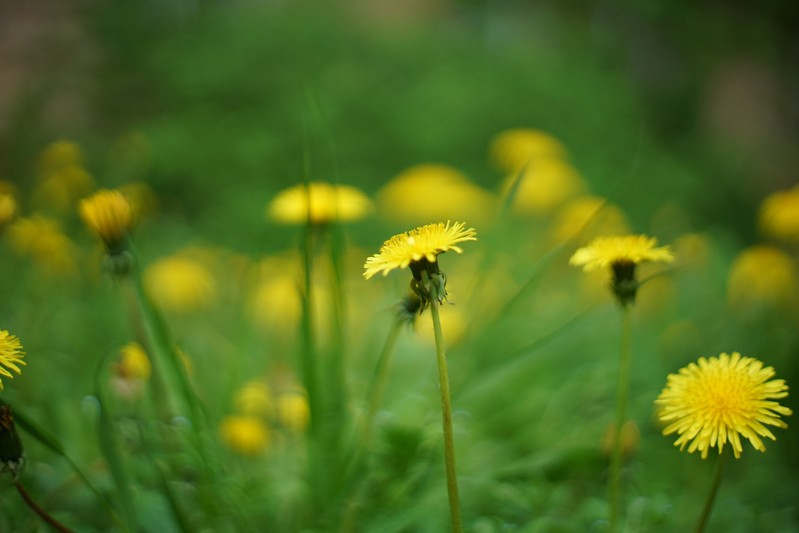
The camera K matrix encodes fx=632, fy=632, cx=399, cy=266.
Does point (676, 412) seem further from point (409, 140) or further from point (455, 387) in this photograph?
point (409, 140)

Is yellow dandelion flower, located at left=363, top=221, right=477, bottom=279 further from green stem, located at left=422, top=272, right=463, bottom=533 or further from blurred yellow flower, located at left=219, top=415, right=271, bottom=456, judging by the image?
blurred yellow flower, located at left=219, top=415, right=271, bottom=456

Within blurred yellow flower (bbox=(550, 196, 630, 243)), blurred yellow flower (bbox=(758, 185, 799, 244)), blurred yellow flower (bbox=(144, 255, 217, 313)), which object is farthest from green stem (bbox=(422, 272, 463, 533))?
blurred yellow flower (bbox=(144, 255, 217, 313))

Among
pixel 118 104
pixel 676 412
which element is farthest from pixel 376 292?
pixel 118 104

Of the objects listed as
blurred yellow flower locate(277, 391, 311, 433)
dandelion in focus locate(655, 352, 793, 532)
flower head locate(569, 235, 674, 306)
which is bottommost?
dandelion in focus locate(655, 352, 793, 532)

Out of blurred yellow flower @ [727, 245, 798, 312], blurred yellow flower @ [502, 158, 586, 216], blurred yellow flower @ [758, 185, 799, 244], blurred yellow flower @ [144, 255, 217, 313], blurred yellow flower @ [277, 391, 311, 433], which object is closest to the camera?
blurred yellow flower @ [277, 391, 311, 433]

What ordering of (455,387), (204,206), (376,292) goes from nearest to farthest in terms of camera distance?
(455,387)
(376,292)
(204,206)

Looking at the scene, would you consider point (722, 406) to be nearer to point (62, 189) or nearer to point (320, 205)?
point (320, 205)

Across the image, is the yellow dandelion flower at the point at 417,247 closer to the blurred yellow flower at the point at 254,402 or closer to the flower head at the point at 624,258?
the flower head at the point at 624,258
